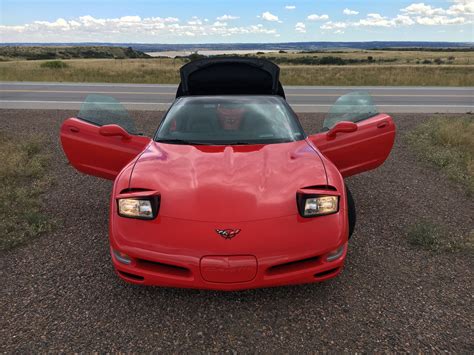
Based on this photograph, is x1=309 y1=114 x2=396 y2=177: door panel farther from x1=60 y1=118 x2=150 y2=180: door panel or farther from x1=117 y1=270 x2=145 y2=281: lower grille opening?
x1=117 y1=270 x2=145 y2=281: lower grille opening

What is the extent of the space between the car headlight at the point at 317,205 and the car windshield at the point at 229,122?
95 cm

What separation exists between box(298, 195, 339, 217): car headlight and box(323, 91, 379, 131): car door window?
87.6 inches

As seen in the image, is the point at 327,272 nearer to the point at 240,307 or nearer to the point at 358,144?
the point at 240,307

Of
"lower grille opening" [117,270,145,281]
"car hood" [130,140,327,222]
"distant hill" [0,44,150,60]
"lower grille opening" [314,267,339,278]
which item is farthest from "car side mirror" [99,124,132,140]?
"distant hill" [0,44,150,60]

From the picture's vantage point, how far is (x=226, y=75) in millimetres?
5965

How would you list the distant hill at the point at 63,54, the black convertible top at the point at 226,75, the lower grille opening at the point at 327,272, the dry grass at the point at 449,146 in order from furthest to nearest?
the distant hill at the point at 63,54 → the dry grass at the point at 449,146 → the black convertible top at the point at 226,75 → the lower grille opening at the point at 327,272

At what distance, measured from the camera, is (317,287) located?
3092 mm

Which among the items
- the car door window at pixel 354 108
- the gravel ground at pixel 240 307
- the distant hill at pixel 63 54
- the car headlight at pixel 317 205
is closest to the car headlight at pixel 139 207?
the gravel ground at pixel 240 307

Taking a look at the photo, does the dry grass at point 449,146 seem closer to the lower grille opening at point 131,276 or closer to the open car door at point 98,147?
the open car door at point 98,147

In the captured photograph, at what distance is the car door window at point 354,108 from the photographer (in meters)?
4.87

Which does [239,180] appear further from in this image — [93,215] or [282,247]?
[93,215]

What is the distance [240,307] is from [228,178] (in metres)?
0.95

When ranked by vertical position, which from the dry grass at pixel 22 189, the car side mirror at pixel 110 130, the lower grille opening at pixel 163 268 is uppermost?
the car side mirror at pixel 110 130

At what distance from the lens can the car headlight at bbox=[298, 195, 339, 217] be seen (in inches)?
106
